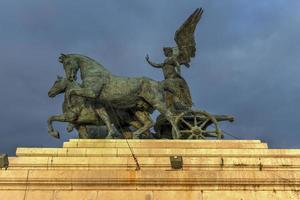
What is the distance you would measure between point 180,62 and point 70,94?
4.25 meters

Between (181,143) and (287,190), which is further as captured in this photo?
(181,143)

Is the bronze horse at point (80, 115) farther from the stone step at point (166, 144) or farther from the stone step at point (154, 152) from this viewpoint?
the stone step at point (154, 152)

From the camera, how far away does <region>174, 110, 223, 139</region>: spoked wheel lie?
1280 cm

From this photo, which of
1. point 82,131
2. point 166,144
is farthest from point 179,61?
point 166,144

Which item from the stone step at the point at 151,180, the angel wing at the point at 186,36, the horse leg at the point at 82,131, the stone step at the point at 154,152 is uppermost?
the angel wing at the point at 186,36

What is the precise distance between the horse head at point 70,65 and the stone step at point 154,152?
308 cm

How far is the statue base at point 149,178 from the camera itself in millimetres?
9320

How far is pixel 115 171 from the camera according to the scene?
375 inches

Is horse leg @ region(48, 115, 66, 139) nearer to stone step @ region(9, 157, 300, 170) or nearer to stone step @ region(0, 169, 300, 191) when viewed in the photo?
stone step @ region(9, 157, 300, 170)

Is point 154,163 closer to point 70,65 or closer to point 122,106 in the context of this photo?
point 122,106

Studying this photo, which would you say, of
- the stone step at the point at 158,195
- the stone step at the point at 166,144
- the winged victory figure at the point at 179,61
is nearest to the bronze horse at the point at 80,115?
the winged victory figure at the point at 179,61

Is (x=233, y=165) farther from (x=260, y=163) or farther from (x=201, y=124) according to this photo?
(x=201, y=124)

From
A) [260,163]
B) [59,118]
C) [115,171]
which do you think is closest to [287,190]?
[260,163]

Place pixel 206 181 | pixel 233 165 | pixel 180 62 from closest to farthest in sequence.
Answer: pixel 206 181, pixel 233 165, pixel 180 62
